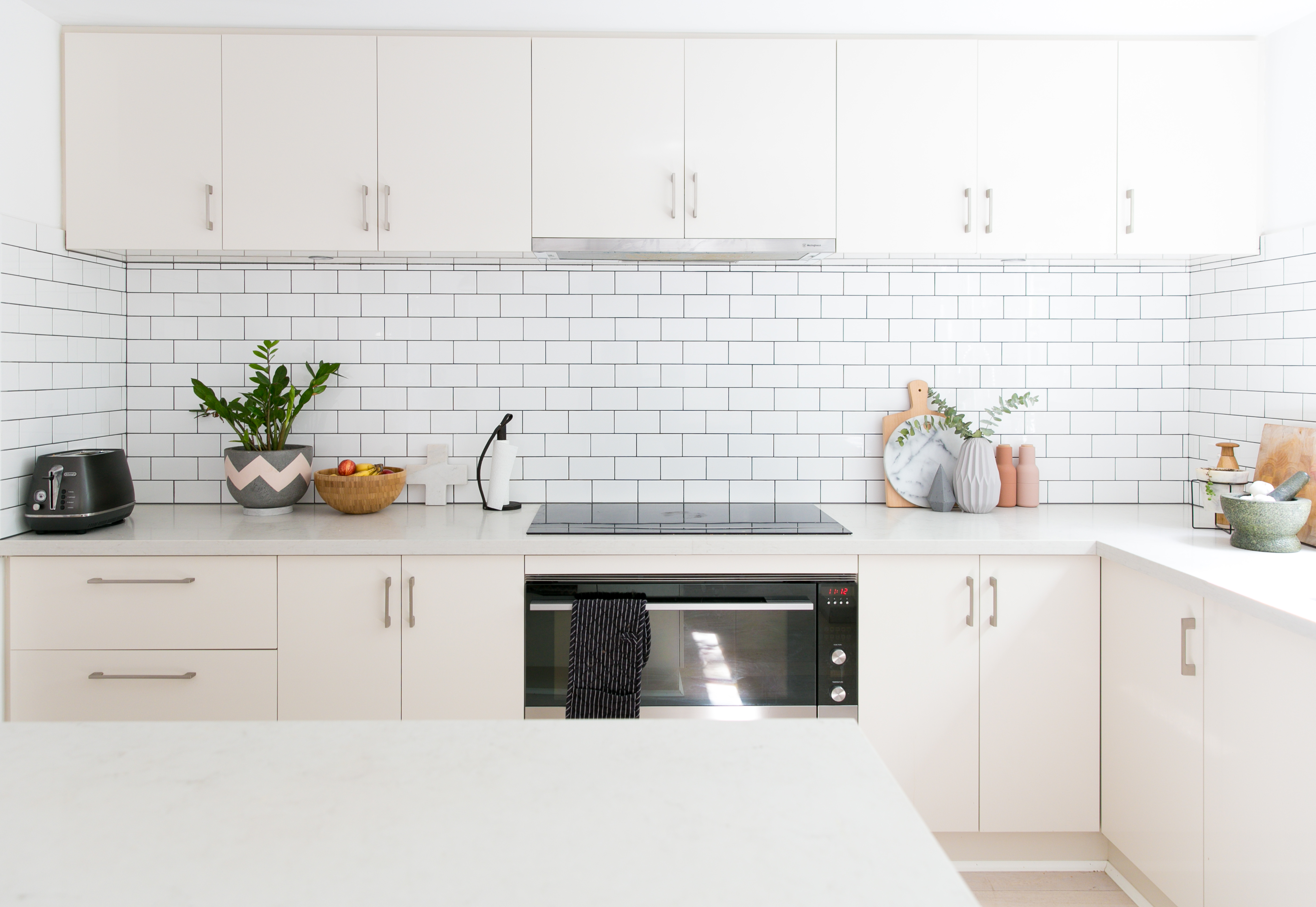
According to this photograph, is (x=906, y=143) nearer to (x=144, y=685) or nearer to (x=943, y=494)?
(x=943, y=494)

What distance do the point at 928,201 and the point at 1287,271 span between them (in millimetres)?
1045

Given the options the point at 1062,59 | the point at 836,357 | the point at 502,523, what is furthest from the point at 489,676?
the point at 1062,59

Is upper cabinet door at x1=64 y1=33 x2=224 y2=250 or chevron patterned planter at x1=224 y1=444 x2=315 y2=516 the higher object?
upper cabinet door at x1=64 y1=33 x2=224 y2=250

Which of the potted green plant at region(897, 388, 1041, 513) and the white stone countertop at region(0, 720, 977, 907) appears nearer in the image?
the white stone countertop at region(0, 720, 977, 907)

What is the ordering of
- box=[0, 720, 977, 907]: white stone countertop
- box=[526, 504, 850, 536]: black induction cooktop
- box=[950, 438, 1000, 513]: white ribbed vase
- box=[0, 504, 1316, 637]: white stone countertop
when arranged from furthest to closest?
1. box=[950, 438, 1000, 513]: white ribbed vase
2. box=[526, 504, 850, 536]: black induction cooktop
3. box=[0, 504, 1316, 637]: white stone countertop
4. box=[0, 720, 977, 907]: white stone countertop

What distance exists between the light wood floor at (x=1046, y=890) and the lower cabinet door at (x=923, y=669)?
0.26 m

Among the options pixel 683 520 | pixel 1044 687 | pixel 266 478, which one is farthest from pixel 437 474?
pixel 1044 687

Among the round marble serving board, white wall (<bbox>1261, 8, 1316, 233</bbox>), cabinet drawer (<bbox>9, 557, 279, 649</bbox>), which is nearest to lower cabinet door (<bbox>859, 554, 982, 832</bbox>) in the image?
the round marble serving board

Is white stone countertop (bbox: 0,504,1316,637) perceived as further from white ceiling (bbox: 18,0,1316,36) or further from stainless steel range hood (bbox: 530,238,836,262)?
white ceiling (bbox: 18,0,1316,36)

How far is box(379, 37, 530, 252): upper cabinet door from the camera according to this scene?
2715mm

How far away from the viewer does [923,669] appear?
2533 millimetres

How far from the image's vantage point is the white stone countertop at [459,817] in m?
0.74

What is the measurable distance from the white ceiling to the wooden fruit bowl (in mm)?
1349

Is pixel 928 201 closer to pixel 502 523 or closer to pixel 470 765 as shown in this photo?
pixel 502 523
